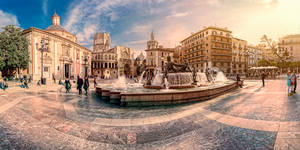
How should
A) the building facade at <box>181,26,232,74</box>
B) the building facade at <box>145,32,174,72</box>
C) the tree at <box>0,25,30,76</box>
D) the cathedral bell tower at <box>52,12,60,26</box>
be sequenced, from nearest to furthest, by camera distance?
the tree at <box>0,25,30,76</box> → the cathedral bell tower at <box>52,12,60,26</box> → the building facade at <box>181,26,232,74</box> → the building facade at <box>145,32,174,72</box>

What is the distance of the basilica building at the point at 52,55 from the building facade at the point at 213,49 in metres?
39.2

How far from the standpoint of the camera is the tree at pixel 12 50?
20.8 meters

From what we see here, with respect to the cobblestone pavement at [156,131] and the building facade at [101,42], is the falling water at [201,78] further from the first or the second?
the building facade at [101,42]

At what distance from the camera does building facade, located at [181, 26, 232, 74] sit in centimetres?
4528

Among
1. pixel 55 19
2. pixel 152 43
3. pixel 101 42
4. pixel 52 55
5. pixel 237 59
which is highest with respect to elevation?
pixel 55 19

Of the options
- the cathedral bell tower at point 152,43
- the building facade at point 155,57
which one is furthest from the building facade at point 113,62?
the building facade at point 155,57

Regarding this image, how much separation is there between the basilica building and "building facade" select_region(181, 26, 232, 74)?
3925cm

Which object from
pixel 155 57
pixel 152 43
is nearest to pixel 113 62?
pixel 155 57

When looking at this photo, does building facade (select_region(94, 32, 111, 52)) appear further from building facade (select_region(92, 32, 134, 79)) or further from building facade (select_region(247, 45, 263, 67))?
building facade (select_region(247, 45, 263, 67))

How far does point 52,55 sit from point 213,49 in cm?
5110

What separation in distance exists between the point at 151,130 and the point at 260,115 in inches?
153

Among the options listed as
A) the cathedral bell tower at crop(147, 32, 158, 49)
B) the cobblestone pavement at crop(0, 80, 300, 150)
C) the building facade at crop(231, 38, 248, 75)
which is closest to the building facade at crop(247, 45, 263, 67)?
the building facade at crop(231, 38, 248, 75)

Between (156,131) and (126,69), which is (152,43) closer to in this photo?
(126,69)

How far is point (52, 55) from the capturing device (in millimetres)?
28203
